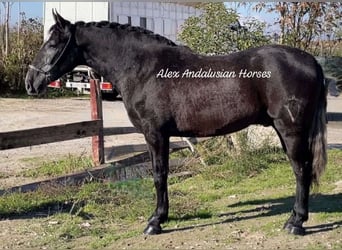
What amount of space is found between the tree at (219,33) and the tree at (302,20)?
6.03 ft

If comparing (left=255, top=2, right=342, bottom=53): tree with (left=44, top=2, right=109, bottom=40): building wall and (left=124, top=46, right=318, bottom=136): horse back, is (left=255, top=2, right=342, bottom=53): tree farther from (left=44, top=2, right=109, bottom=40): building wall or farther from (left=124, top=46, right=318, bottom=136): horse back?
(left=44, top=2, right=109, bottom=40): building wall

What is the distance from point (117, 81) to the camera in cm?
564

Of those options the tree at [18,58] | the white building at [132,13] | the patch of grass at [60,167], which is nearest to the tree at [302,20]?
the patch of grass at [60,167]

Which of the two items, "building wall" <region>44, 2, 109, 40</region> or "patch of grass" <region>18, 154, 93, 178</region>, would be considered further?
"building wall" <region>44, 2, 109, 40</region>

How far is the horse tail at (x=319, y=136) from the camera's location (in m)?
5.34

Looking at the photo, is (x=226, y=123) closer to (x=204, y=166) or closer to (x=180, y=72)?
(x=180, y=72)

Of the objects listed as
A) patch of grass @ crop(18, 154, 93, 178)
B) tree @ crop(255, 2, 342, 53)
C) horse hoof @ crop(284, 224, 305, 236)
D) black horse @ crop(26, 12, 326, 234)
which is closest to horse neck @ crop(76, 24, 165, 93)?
black horse @ crop(26, 12, 326, 234)

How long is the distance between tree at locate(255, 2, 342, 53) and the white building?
7.21 m

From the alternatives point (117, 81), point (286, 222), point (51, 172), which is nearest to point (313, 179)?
point (286, 222)

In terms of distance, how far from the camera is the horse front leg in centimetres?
540

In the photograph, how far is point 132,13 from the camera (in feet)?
61.9

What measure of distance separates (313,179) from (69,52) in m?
2.79

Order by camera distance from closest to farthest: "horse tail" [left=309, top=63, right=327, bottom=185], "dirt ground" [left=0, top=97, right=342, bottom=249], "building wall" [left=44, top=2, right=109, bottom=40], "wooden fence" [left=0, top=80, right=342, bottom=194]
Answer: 1. "dirt ground" [left=0, top=97, right=342, bottom=249]
2. "horse tail" [left=309, top=63, right=327, bottom=185]
3. "wooden fence" [left=0, top=80, right=342, bottom=194]
4. "building wall" [left=44, top=2, right=109, bottom=40]

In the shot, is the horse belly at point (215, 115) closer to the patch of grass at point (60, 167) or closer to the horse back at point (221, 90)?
the horse back at point (221, 90)
